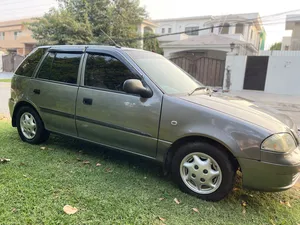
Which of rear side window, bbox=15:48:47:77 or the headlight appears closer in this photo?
the headlight

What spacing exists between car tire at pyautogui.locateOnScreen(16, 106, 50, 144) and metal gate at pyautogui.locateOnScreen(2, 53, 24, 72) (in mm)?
25338

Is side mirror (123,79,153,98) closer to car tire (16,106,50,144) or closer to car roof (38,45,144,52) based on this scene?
car roof (38,45,144,52)

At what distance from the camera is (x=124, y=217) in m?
2.48

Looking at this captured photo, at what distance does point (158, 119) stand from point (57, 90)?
5.87 ft

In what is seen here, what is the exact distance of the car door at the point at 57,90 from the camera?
12.3 feet

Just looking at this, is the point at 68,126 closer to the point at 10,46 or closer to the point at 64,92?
the point at 64,92

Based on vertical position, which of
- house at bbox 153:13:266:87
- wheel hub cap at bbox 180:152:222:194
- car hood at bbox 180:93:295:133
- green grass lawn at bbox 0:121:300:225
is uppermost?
house at bbox 153:13:266:87

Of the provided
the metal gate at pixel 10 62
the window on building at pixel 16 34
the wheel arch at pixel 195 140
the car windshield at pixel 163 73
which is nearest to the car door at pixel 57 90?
the car windshield at pixel 163 73

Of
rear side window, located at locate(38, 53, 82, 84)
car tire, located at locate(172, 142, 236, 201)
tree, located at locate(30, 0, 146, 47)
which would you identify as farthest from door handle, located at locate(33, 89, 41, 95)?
tree, located at locate(30, 0, 146, 47)

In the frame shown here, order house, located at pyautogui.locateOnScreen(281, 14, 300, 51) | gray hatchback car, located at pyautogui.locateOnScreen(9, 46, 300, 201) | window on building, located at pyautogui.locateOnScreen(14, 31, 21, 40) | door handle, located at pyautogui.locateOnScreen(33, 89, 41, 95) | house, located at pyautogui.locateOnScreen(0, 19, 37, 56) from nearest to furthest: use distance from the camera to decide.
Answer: gray hatchback car, located at pyautogui.locateOnScreen(9, 46, 300, 201) → door handle, located at pyautogui.locateOnScreen(33, 89, 41, 95) → house, located at pyautogui.locateOnScreen(281, 14, 300, 51) → house, located at pyautogui.locateOnScreen(0, 19, 37, 56) → window on building, located at pyautogui.locateOnScreen(14, 31, 21, 40)

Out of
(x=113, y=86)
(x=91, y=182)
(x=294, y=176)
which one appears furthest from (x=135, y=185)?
(x=294, y=176)

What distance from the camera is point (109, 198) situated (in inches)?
110

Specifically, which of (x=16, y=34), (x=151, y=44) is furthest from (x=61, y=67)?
(x=16, y=34)

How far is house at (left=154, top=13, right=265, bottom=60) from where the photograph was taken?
17.9 metres
